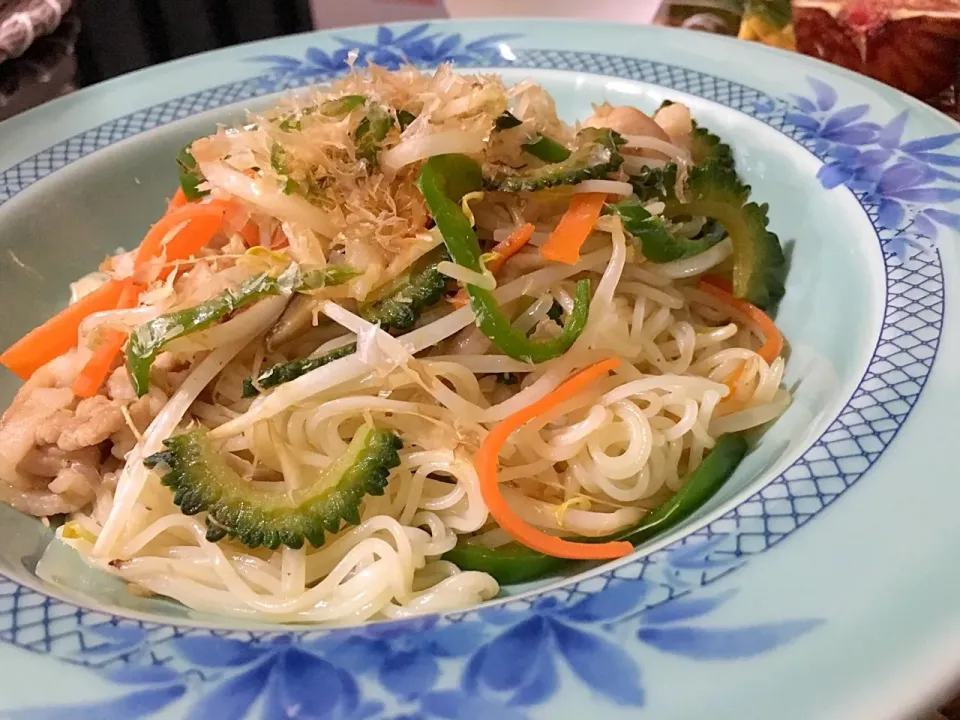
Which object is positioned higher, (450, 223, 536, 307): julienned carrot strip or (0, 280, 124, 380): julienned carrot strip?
Answer: (450, 223, 536, 307): julienned carrot strip

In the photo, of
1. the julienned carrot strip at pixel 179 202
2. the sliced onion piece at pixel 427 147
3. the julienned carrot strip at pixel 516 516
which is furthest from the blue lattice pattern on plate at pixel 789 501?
the julienned carrot strip at pixel 179 202

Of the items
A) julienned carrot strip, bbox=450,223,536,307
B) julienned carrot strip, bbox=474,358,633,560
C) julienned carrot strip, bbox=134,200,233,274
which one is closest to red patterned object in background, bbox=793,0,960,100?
julienned carrot strip, bbox=450,223,536,307

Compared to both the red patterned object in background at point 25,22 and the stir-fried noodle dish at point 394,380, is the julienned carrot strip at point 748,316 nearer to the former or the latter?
the stir-fried noodle dish at point 394,380

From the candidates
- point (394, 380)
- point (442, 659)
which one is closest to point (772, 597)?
point (442, 659)

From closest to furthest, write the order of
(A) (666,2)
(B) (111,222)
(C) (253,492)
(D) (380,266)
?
(C) (253,492), (D) (380,266), (B) (111,222), (A) (666,2)

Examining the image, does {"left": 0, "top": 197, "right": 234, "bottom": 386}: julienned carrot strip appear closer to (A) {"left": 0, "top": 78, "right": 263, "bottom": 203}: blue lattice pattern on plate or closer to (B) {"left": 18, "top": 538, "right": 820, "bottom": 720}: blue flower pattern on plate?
(A) {"left": 0, "top": 78, "right": 263, "bottom": 203}: blue lattice pattern on plate

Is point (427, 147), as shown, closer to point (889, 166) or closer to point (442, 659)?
point (442, 659)

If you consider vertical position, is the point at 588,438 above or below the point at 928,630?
below

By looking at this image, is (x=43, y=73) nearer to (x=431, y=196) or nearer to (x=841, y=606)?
(x=431, y=196)

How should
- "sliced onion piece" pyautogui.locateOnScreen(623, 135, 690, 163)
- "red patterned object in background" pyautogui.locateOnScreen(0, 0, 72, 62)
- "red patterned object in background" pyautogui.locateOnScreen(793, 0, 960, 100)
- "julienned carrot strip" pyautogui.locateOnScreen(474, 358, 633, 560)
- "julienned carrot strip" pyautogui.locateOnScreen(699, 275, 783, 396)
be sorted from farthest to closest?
"red patterned object in background" pyautogui.locateOnScreen(0, 0, 72, 62) → "red patterned object in background" pyautogui.locateOnScreen(793, 0, 960, 100) → "sliced onion piece" pyautogui.locateOnScreen(623, 135, 690, 163) → "julienned carrot strip" pyautogui.locateOnScreen(699, 275, 783, 396) → "julienned carrot strip" pyautogui.locateOnScreen(474, 358, 633, 560)

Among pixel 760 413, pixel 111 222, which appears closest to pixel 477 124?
pixel 760 413
